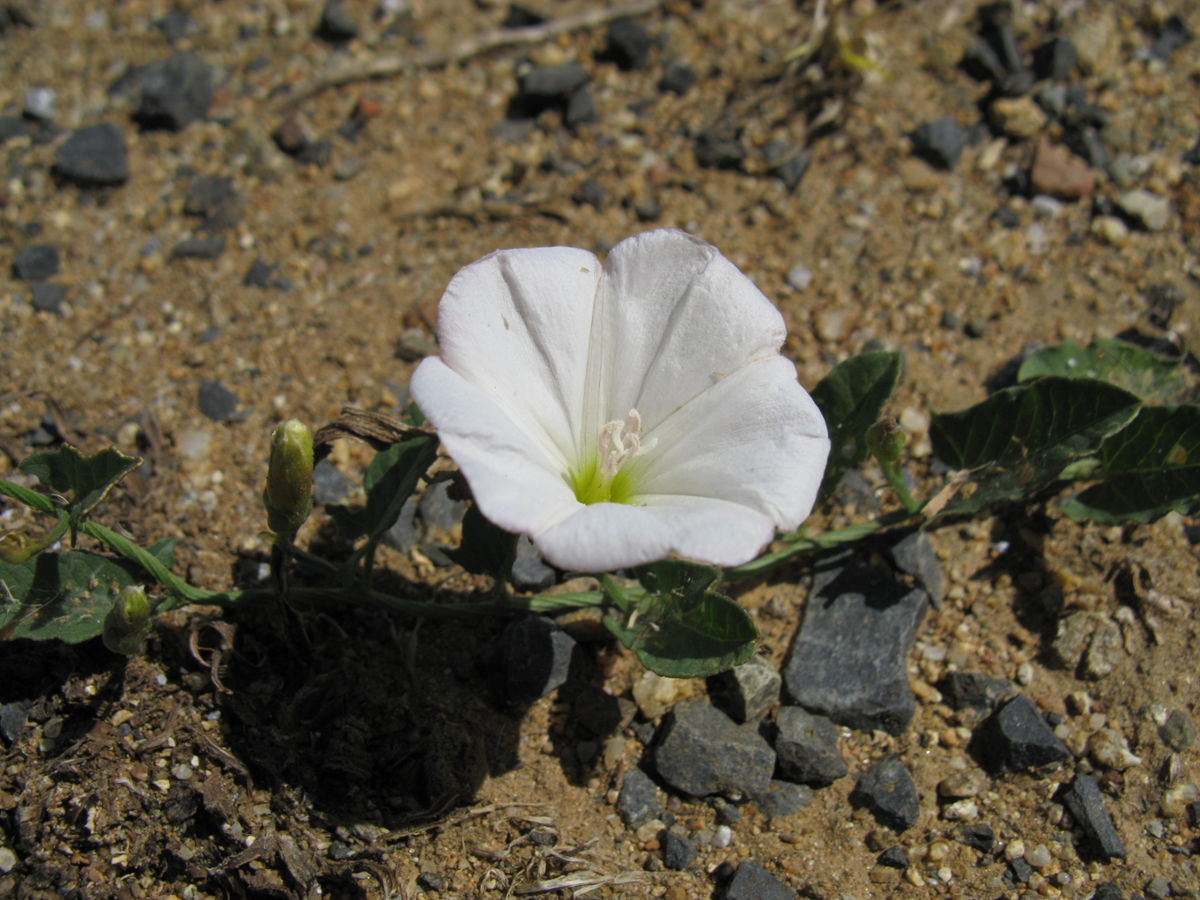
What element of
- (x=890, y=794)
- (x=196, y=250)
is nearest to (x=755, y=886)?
(x=890, y=794)

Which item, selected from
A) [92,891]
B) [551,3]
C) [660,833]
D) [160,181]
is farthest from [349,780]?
[551,3]

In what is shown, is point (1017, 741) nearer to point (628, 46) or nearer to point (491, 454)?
point (491, 454)

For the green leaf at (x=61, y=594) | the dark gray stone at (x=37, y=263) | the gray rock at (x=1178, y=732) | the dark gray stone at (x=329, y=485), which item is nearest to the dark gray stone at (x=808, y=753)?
the gray rock at (x=1178, y=732)

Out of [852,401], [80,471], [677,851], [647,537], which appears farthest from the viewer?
[852,401]

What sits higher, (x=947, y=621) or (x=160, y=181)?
(x=160, y=181)

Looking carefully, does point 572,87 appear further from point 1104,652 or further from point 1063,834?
point 1063,834

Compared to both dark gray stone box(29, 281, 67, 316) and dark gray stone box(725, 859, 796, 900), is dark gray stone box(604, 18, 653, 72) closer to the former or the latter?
dark gray stone box(29, 281, 67, 316)

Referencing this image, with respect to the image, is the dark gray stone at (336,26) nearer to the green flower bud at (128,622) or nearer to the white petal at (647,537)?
the green flower bud at (128,622)
